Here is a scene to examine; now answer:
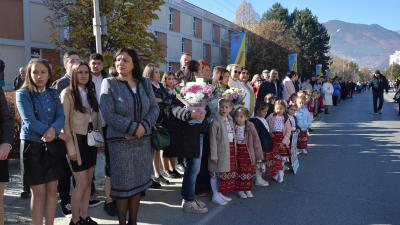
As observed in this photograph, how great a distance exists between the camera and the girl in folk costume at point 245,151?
598cm

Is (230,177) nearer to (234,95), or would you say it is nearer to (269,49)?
(234,95)

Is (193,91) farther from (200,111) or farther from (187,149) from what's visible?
(187,149)

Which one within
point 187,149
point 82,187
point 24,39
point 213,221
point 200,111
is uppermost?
point 24,39

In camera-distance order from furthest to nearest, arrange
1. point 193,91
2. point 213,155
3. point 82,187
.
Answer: point 213,155 < point 193,91 < point 82,187

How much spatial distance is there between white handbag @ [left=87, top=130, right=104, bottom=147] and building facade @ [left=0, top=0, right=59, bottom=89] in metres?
16.9

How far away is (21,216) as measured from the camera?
16.3ft

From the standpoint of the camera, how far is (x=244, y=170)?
598 cm

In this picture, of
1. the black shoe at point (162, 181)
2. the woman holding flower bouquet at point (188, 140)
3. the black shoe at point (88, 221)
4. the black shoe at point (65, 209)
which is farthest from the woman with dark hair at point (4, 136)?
the black shoe at point (162, 181)

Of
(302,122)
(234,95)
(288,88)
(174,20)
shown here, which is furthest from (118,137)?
(174,20)

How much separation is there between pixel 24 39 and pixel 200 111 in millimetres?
18484

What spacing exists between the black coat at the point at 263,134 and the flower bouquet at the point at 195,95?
1.95 metres

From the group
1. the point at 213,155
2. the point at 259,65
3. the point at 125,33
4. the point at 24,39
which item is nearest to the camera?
the point at 213,155

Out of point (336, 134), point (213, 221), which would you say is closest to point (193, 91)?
point (213, 221)

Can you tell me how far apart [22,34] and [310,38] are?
43.5 meters
